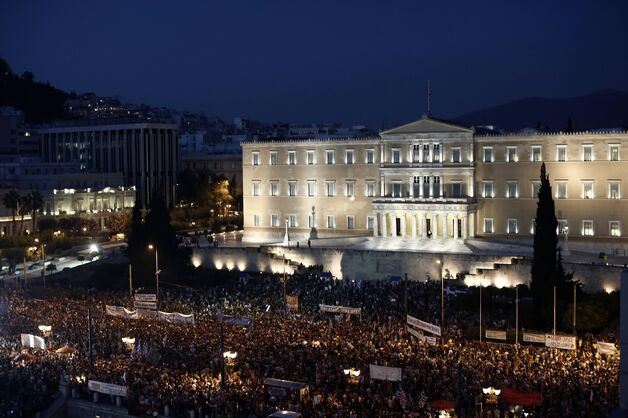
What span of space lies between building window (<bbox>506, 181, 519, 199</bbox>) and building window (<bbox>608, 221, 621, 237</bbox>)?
21.0 feet

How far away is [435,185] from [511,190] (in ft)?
17.0

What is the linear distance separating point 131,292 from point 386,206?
20.7 meters

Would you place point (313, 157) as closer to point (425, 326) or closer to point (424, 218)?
point (424, 218)

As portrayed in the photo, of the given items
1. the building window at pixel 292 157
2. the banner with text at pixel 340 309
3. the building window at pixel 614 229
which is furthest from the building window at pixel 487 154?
the banner with text at pixel 340 309

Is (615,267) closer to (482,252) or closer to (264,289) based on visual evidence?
(482,252)

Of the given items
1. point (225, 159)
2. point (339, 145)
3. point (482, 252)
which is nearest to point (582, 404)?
point (482, 252)

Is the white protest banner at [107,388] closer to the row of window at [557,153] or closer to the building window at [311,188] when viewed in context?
the row of window at [557,153]

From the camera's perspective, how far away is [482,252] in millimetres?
52469

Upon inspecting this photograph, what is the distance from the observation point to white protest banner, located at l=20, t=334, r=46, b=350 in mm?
35125

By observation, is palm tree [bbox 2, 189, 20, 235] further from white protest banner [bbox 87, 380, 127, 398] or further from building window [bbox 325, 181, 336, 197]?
white protest banner [bbox 87, 380, 127, 398]

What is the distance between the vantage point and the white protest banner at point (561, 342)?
1250 inches

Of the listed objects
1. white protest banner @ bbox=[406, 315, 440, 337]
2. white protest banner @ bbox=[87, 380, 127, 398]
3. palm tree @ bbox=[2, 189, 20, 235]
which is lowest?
white protest banner @ bbox=[87, 380, 127, 398]

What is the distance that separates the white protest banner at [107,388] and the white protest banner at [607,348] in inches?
666

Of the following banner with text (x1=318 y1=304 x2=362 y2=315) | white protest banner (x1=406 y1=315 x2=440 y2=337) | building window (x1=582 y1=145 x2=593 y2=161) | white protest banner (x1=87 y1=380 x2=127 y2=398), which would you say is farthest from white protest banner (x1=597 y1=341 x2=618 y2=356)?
building window (x1=582 y1=145 x2=593 y2=161)
